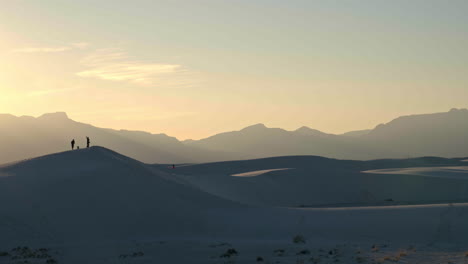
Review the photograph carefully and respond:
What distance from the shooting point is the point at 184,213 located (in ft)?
95.9

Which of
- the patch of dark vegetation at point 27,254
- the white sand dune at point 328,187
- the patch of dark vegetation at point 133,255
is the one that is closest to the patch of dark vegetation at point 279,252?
the patch of dark vegetation at point 133,255

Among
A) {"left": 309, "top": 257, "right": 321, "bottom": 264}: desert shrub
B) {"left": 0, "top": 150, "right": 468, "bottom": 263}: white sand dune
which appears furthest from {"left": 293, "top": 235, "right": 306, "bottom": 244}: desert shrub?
{"left": 309, "top": 257, "right": 321, "bottom": 264}: desert shrub

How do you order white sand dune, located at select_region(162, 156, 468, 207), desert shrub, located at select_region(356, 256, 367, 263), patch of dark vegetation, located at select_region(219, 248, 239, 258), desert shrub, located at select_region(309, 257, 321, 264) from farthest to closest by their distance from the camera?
white sand dune, located at select_region(162, 156, 468, 207) → patch of dark vegetation, located at select_region(219, 248, 239, 258) → desert shrub, located at select_region(309, 257, 321, 264) → desert shrub, located at select_region(356, 256, 367, 263)

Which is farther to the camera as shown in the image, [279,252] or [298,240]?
[298,240]

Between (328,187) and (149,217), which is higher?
(328,187)

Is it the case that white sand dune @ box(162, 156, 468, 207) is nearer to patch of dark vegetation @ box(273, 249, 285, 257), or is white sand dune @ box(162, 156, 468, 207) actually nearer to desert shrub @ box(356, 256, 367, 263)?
patch of dark vegetation @ box(273, 249, 285, 257)

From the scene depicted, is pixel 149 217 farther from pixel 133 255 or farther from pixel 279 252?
pixel 279 252

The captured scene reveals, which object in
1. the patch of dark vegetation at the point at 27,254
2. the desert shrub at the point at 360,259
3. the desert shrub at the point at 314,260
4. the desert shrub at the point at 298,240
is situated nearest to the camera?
the desert shrub at the point at 360,259

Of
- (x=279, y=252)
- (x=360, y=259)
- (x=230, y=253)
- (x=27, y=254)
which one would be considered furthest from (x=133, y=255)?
(x=360, y=259)

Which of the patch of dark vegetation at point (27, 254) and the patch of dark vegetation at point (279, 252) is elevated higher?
the patch of dark vegetation at point (27, 254)

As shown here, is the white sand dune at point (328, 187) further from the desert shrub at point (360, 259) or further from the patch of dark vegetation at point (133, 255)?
the desert shrub at point (360, 259)

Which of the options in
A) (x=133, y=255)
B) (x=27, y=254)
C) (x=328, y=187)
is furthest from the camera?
(x=328, y=187)

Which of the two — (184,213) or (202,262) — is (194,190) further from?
(202,262)

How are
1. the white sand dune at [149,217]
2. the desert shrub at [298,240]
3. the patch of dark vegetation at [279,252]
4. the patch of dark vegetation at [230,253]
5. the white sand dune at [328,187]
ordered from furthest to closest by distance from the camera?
the white sand dune at [328,187] < the white sand dune at [149,217] < the desert shrub at [298,240] < the patch of dark vegetation at [279,252] < the patch of dark vegetation at [230,253]
